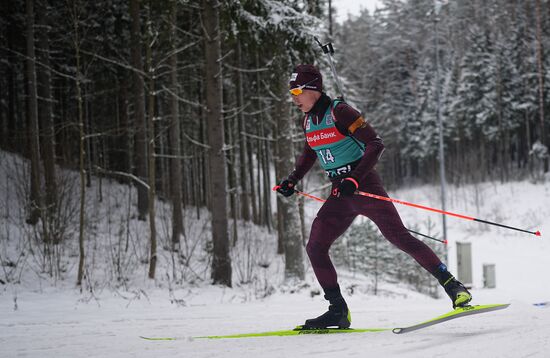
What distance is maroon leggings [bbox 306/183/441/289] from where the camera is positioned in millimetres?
3678

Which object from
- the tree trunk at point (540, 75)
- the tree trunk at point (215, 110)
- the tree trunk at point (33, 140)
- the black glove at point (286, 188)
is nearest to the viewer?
the black glove at point (286, 188)

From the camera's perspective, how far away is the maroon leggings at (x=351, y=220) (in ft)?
12.1

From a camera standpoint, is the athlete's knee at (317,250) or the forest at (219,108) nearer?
the athlete's knee at (317,250)

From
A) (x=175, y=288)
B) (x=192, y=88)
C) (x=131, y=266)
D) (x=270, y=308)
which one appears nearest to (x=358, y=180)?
(x=270, y=308)

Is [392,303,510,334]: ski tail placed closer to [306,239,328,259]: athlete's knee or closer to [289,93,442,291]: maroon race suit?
[289,93,442,291]: maroon race suit

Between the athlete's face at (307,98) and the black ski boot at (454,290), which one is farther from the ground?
the athlete's face at (307,98)

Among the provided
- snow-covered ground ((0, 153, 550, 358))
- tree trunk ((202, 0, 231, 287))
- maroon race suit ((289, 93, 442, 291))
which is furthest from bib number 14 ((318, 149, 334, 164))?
tree trunk ((202, 0, 231, 287))

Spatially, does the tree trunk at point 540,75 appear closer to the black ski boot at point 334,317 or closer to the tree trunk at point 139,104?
the tree trunk at point 139,104

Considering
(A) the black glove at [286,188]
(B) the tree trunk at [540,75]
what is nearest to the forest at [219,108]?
(B) the tree trunk at [540,75]

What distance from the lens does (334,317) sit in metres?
3.91

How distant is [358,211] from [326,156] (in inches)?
21.6

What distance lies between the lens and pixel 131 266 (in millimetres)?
9891

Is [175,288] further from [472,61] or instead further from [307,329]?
[472,61]

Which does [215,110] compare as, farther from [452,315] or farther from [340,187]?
[452,315]
